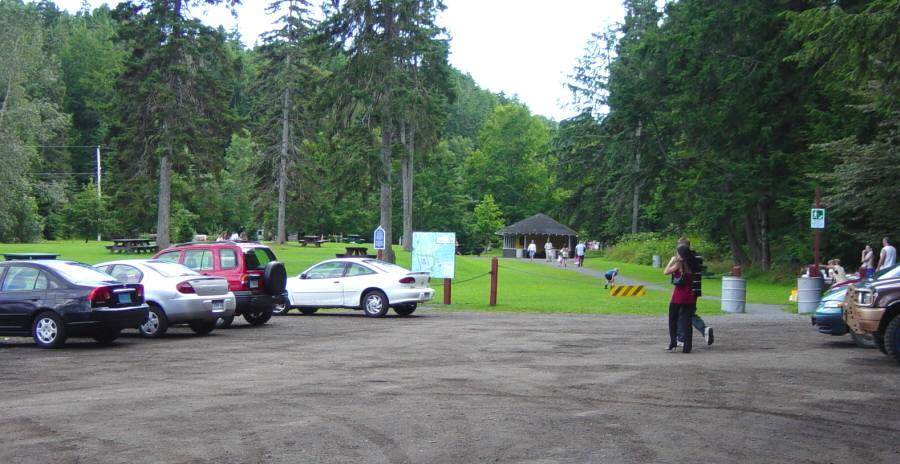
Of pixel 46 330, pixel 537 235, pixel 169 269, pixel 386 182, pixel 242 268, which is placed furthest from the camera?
pixel 537 235

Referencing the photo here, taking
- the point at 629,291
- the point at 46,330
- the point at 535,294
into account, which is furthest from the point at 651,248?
the point at 46,330

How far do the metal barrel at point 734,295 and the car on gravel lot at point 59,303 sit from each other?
16119 mm

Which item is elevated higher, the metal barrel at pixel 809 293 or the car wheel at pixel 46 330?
the metal barrel at pixel 809 293

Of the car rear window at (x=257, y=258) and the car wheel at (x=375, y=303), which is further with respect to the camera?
the car wheel at (x=375, y=303)

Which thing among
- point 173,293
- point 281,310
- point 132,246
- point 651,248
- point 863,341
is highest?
point 651,248

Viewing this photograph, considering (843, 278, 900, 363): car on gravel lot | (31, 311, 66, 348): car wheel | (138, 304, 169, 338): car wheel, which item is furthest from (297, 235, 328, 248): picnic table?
(843, 278, 900, 363): car on gravel lot

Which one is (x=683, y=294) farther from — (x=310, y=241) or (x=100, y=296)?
(x=310, y=241)

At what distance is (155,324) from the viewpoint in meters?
17.7

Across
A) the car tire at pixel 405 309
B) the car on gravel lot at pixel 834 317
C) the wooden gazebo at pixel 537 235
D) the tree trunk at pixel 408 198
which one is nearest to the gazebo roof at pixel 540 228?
the wooden gazebo at pixel 537 235

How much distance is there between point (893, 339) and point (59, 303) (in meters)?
13.2

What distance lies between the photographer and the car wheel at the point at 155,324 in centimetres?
1747

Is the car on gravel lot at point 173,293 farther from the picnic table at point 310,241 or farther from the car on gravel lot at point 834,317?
the picnic table at point 310,241

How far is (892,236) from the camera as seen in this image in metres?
33.9

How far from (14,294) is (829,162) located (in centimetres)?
3378
